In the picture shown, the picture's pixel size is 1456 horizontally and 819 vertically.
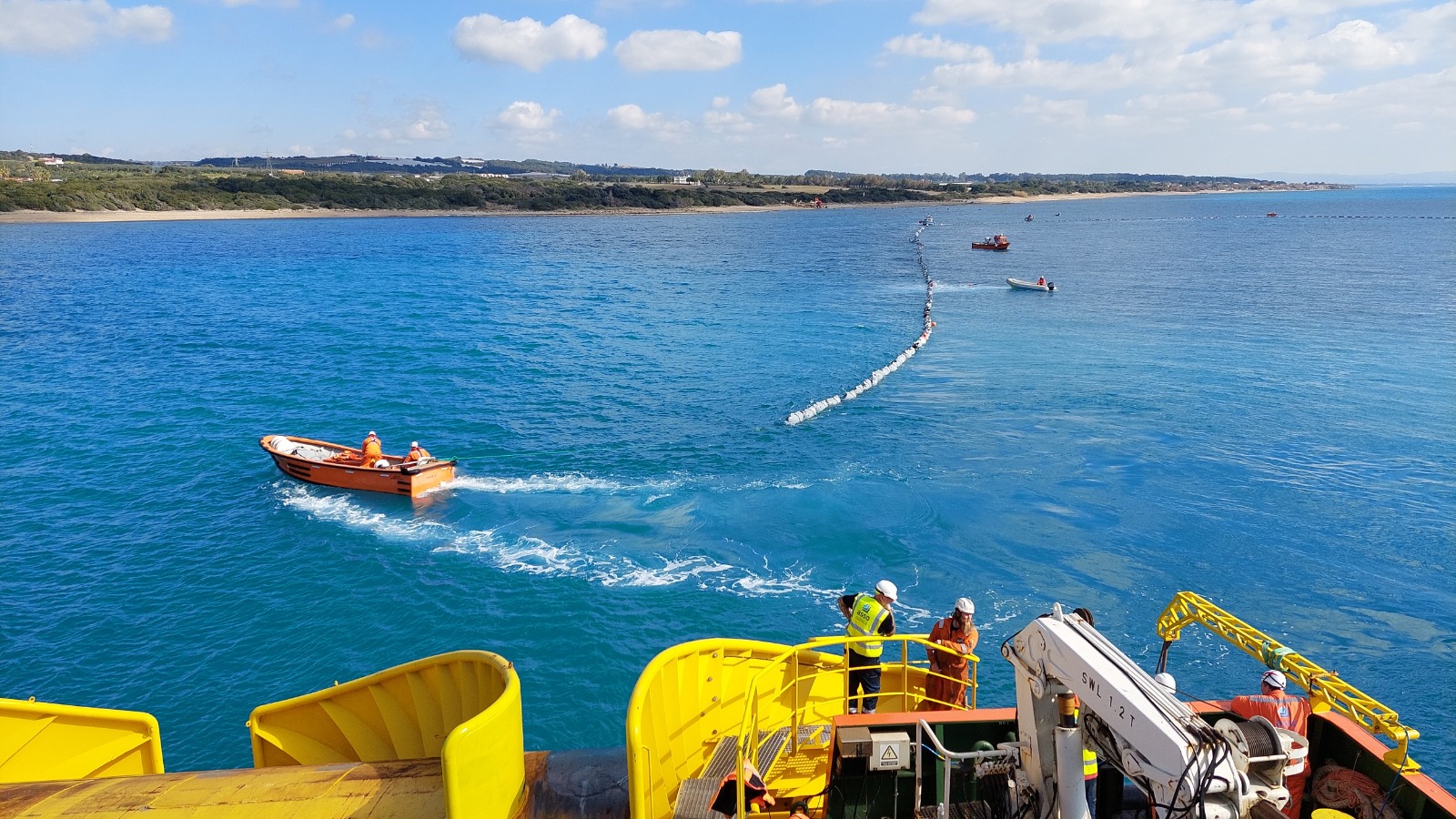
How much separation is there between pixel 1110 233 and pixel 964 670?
13475cm

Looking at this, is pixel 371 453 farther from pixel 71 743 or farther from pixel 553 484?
pixel 71 743

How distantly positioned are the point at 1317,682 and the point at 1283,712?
116cm

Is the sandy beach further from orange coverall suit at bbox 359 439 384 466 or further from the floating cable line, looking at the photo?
orange coverall suit at bbox 359 439 384 466

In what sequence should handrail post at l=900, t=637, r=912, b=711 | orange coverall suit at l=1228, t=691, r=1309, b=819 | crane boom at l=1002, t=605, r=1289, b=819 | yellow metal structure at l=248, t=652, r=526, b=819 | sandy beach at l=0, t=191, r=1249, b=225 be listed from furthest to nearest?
1. sandy beach at l=0, t=191, r=1249, b=225
2. handrail post at l=900, t=637, r=912, b=711
3. orange coverall suit at l=1228, t=691, r=1309, b=819
4. yellow metal structure at l=248, t=652, r=526, b=819
5. crane boom at l=1002, t=605, r=1289, b=819

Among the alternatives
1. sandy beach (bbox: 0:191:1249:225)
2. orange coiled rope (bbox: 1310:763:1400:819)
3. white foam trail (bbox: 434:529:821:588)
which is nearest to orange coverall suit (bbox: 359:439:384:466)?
white foam trail (bbox: 434:529:821:588)

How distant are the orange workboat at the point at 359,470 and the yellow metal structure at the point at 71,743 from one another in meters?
14.0

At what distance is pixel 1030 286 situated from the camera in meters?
65.0

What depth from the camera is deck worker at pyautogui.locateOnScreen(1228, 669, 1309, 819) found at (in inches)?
313

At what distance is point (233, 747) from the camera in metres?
14.4

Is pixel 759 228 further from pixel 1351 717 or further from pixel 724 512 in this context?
A: pixel 1351 717

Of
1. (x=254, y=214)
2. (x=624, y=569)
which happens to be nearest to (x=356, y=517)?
(x=624, y=569)

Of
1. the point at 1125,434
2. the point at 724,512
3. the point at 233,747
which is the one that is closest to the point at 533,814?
the point at 233,747

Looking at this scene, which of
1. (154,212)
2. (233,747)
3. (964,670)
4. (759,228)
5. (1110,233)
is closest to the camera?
(964,670)

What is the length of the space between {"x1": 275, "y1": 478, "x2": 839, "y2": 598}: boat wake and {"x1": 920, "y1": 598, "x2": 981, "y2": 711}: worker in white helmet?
7.99m
